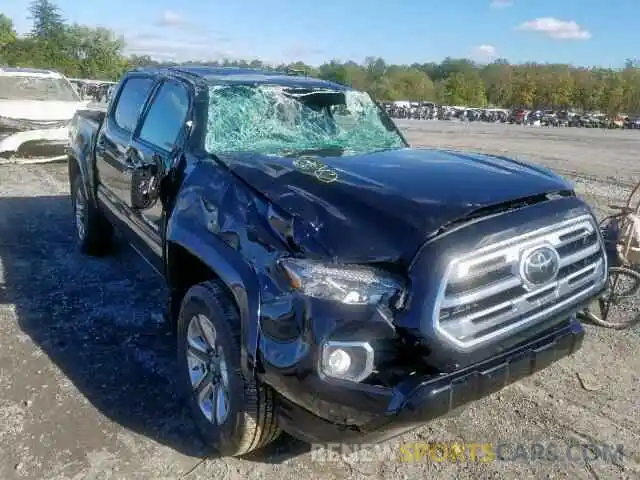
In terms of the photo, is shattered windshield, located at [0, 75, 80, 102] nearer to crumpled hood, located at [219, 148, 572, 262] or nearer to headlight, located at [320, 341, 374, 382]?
crumpled hood, located at [219, 148, 572, 262]

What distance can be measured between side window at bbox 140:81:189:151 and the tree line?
60.2m

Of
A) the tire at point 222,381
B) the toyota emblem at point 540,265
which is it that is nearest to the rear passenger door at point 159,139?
the tire at point 222,381

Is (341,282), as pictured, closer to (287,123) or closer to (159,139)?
(287,123)

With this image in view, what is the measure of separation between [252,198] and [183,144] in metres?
0.98

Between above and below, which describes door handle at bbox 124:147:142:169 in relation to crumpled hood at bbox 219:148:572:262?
below

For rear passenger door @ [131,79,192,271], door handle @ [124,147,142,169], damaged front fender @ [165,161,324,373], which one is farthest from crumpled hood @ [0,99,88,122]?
damaged front fender @ [165,161,324,373]

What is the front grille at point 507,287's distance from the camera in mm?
2236

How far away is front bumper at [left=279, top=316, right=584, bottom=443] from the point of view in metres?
2.19

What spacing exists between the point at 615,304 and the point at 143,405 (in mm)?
3660

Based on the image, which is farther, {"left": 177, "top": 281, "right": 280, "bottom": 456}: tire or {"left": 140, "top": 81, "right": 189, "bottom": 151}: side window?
{"left": 140, "top": 81, "right": 189, "bottom": 151}: side window

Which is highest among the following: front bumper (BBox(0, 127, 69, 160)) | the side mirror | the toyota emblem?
the toyota emblem

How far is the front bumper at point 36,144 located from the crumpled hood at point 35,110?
26cm

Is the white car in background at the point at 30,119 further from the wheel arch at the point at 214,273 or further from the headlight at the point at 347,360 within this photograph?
the headlight at the point at 347,360

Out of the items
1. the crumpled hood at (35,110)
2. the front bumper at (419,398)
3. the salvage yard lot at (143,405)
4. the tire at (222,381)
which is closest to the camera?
the front bumper at (419,398)
